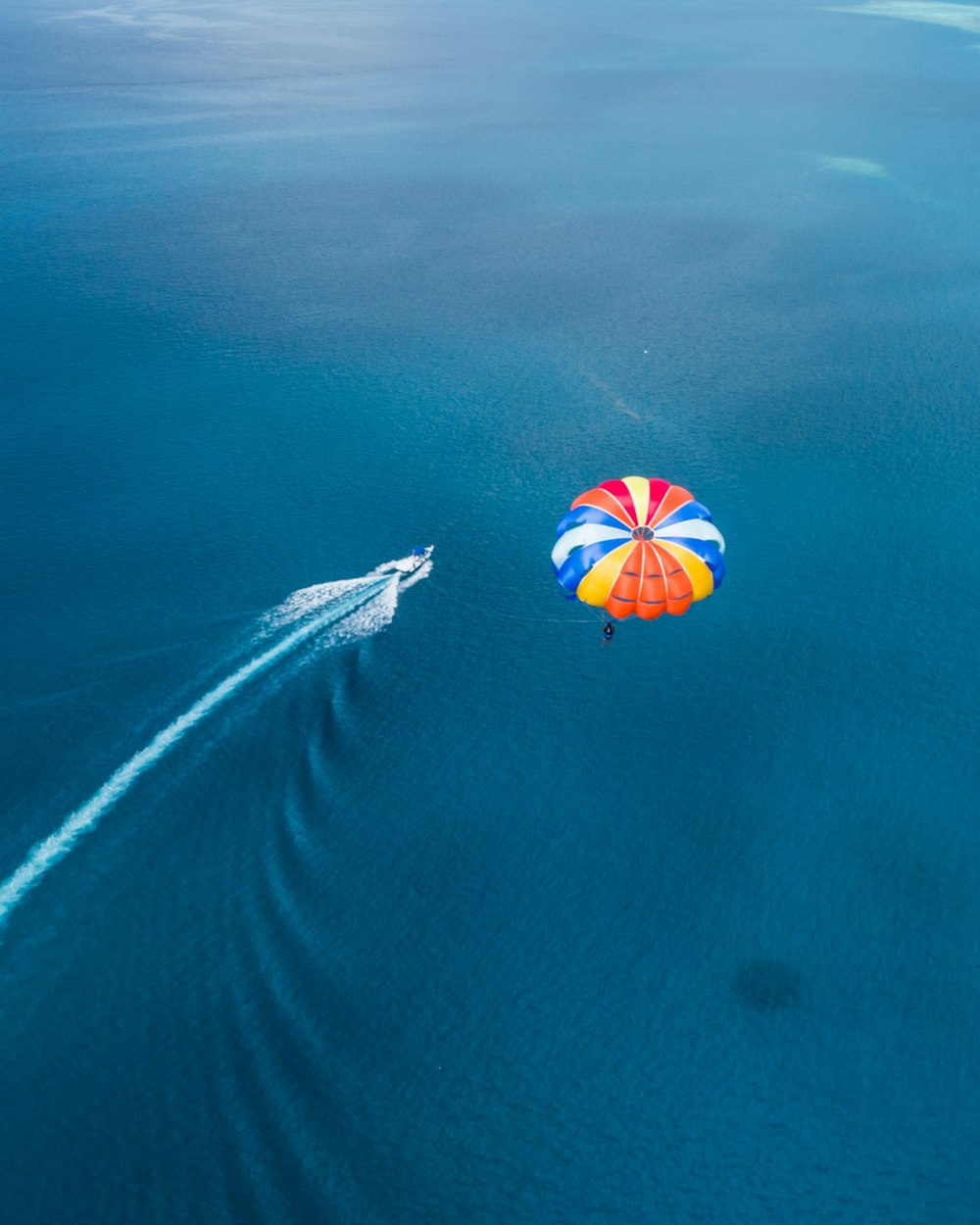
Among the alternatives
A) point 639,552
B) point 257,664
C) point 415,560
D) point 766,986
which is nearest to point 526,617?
point 415,560

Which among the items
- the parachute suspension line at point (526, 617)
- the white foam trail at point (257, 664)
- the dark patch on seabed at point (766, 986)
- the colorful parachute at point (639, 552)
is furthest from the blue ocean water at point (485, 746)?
the colorful parachute at point (639, 552)

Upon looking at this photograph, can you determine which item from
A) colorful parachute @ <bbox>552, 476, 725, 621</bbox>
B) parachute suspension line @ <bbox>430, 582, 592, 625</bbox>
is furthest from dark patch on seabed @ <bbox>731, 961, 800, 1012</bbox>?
parachute suspension line @ <bbox>430, 582, 592, 625</bbox>

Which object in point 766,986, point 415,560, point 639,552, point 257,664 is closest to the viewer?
point 766,986

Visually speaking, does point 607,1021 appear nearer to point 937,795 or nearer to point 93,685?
point 937,795

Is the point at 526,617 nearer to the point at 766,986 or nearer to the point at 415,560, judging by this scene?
the point at 415,560

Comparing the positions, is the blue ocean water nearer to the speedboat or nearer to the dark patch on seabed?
the dark patch on seabed

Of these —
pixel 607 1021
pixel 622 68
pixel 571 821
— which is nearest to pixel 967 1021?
pixel 607 1021

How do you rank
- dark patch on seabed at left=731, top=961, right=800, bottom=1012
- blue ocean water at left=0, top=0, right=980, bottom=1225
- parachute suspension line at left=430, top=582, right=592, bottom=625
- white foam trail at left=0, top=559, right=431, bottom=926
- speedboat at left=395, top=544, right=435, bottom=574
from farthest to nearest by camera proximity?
1. speedboat at left=395, top=544, right=435, bottom=574
2. parachute suspension line at left=430, top=582, right=592, bottom=625
3. white foam trail at left=0, top=559, right=431, bottom=926
4. dark patch on seabed at left=731, top=961, right=800, bottom=1012
5. blue ocean water at left=0, top=0, right=980, bottom=1225

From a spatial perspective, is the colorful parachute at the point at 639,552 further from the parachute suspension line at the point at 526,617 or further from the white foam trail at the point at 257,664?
the white foam trail at the point at 257,664
